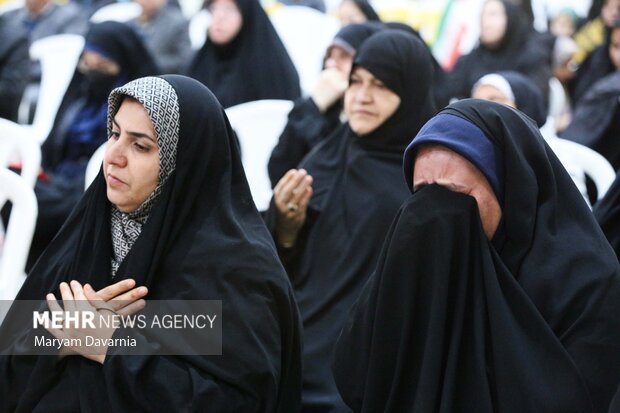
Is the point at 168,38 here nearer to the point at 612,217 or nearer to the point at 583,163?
the point at 583,163

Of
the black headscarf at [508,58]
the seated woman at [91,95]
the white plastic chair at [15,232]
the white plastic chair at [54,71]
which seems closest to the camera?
the white plastic chair at [15,232]

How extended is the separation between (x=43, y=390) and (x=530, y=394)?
105 cm

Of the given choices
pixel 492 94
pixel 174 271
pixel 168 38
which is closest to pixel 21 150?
pixel 174 271

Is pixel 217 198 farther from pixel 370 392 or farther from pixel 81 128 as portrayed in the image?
pixel 81 128

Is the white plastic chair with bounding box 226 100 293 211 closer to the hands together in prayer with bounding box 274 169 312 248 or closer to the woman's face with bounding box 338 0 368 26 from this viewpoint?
the hands together in prayer with bounding box 274 169 312 248

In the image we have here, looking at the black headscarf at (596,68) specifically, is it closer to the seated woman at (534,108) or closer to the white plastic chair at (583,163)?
the seated woman at (534,108)

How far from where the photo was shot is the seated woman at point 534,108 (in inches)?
152

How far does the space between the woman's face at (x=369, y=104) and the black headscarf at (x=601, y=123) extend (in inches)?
68.0

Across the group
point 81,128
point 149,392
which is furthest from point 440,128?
point 81,128

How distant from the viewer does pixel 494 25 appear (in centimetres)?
636

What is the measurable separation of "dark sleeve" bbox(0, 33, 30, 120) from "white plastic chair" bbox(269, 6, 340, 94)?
5.56 feet

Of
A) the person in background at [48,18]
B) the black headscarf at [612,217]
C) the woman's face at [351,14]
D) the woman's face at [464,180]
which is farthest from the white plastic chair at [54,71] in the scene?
the woman's face at [464,180]

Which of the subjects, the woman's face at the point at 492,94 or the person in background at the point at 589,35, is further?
the person in background at the point at 589,35

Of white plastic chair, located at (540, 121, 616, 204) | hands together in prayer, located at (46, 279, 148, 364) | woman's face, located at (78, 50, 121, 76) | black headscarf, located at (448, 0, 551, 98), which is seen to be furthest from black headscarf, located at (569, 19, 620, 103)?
hands together in prayer, located at (46, 279, 148, 364)
